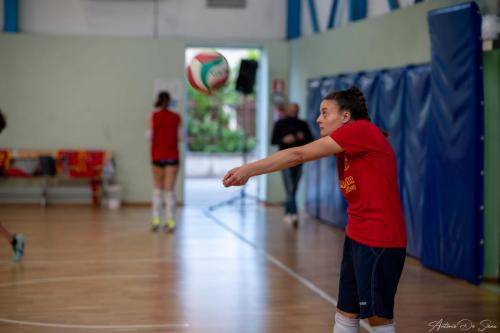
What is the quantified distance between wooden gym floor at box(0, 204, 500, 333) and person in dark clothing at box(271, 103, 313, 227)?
17.4 inches

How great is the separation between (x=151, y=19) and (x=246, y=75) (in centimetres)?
298

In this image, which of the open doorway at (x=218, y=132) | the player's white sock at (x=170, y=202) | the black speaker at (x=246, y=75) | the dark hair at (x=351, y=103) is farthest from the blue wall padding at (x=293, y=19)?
the dark hair at (x=351, y=103)

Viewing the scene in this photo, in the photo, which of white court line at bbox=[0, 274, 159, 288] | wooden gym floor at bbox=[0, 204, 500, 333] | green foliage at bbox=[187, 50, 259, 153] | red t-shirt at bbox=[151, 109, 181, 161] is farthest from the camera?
green foliage at bbox=[187, 50, 259, 153]

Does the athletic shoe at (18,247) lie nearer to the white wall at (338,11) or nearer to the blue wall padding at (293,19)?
the white wall at (338,11)

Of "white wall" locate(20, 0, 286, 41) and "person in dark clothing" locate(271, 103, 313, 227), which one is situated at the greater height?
"white wall" locate(20, 0, 286, 41)

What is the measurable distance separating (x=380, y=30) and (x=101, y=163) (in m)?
6.31

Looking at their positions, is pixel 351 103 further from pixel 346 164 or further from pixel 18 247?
pixel 18 247

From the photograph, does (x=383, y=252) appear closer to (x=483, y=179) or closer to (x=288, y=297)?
(x=288, y=297)

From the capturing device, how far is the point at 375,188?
13.6 ft

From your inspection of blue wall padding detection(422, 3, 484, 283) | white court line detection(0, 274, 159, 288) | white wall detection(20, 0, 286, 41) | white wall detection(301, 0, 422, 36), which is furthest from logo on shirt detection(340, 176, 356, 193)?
white wall detection(20, 0, 286, 41)

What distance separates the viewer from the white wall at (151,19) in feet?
49.2

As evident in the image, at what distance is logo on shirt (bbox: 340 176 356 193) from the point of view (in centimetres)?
420

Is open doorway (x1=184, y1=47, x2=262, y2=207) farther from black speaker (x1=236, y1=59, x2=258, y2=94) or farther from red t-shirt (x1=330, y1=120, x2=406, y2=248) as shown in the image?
red t-shirt (x1=330, y1=120, x2=406, y2=248)

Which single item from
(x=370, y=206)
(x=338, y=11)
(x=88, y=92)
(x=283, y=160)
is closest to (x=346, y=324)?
(x=370, y=206)
